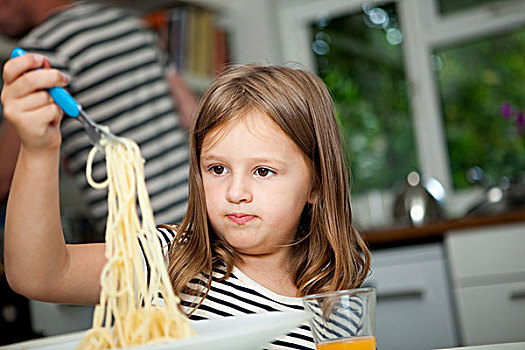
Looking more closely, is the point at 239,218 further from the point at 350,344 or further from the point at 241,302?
the point at 350,344

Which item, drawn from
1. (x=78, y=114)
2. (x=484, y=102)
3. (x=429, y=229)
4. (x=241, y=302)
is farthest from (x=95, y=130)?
(x=484, y=102)

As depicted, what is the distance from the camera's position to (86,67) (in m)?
1.91

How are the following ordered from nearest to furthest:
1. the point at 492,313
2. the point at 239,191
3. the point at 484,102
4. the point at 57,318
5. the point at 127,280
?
the point at 127,280
the point at 239,191
the point at 57,318
the point at 492,313
the point at 484,102

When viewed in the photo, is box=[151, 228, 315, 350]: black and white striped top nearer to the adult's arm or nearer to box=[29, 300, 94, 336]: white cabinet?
box=[29, 300, 94, 336]: white cabinet

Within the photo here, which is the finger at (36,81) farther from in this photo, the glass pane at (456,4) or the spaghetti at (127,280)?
the glass pane at (456,4)

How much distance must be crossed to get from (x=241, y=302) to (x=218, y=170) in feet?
0.68

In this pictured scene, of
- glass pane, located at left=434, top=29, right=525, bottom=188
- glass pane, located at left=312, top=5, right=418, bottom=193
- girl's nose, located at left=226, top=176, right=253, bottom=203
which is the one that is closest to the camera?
girl's nose, located at left=226, top=176, right=253, bottom=203

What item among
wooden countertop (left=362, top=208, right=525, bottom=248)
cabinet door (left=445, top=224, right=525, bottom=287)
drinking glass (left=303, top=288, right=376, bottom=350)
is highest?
wooden countertop (left=362, top=208, right=525, bottom=248)

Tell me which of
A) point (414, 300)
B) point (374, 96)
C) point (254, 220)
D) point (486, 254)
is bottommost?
point (254, 220)

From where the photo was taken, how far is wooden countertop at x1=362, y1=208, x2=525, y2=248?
221 cm

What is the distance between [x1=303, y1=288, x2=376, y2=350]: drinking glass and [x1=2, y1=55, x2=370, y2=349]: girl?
25 cm

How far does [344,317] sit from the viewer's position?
696 mm

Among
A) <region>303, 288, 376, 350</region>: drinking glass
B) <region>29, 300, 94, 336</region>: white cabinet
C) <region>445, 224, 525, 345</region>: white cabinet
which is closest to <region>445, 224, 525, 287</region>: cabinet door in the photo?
<region>445, 224, 525, 345</region>: white cabinet

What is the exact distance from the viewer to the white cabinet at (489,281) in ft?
7.14
